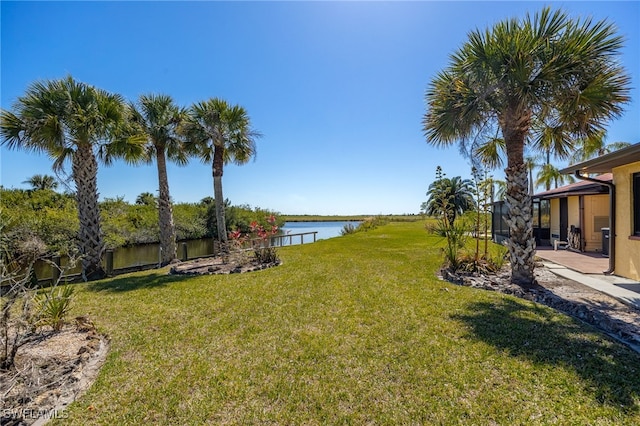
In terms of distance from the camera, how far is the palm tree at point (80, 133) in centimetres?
736

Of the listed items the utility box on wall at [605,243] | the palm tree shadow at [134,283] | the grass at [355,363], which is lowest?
the palm tree shadow at [134,283]

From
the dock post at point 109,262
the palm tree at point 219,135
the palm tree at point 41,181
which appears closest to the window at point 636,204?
the palm tree at point 219,135

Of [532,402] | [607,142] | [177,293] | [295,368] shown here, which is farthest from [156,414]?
[607,142]

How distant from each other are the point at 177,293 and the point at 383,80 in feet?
32.8

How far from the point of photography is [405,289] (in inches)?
240

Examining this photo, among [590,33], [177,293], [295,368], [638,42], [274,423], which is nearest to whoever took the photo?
[274,423]

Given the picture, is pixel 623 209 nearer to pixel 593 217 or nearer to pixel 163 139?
pixel 593 217

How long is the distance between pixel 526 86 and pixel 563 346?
14.3ft

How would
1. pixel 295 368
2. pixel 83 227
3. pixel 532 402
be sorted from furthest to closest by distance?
1. pixel 83 227
2. pixel 295 368
3. pixel 532 402

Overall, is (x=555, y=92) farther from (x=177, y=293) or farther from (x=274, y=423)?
(x=177, y=293)

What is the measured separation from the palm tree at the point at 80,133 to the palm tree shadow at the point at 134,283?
1.83 metres

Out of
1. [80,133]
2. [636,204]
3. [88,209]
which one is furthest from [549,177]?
[88,209]

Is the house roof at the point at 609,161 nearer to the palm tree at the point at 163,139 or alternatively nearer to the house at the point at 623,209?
the house at the point at 623,209

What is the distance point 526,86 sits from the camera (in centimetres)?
515
